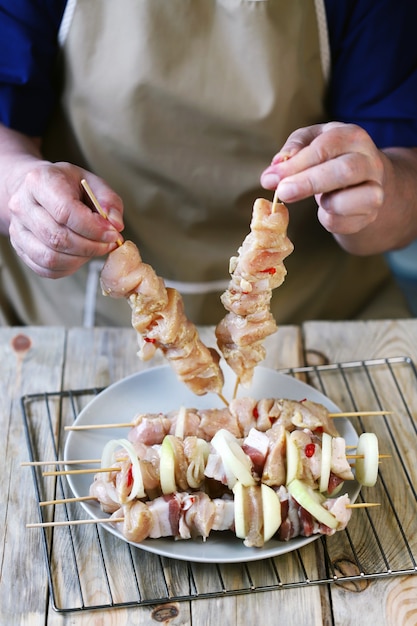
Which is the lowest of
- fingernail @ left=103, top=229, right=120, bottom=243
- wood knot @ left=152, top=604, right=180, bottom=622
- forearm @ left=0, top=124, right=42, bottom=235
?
wood knot @ left=152, top=604, right=180, bottom=622

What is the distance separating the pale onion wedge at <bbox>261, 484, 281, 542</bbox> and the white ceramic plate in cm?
4

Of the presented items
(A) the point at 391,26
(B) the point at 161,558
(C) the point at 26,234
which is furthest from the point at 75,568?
(A) the point at 391,26

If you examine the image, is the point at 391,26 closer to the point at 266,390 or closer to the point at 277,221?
the point at 277,221

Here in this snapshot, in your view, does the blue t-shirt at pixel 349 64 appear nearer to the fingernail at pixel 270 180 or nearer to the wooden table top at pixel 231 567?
the wooden table top at pixel 231 567

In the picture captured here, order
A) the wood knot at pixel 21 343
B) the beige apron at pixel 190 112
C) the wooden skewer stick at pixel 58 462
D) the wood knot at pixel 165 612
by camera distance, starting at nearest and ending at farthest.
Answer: the wood knot at pixel 165 612 → the wooden skewer stick at pixel 58 462 → the beige apron at pixel 190 112 → the wood knot at pixel 21 343

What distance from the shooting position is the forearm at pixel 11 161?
2.01 metres

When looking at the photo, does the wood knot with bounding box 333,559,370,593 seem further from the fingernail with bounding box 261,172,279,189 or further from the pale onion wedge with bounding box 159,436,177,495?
the fingernail with bounding box 261,172,279,189

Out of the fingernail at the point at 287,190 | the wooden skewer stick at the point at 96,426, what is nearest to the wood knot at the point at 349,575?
the wooden skewer stick at the point at 96,426

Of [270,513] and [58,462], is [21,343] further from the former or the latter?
[270,513]

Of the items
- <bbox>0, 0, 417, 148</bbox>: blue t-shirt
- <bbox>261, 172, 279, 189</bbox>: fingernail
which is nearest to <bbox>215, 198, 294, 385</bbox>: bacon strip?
<bbox>261, 172, 279, 189</bbox>: fingernail

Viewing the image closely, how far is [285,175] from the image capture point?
170 cm

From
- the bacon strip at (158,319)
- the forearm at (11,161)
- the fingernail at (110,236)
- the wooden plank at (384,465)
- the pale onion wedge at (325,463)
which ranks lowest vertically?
the wooden plank at (384,465)

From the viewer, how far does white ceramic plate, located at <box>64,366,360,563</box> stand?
1.68 metres

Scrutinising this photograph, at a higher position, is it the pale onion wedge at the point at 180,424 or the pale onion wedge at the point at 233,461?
the pale onion wedge at the point at 233,461
